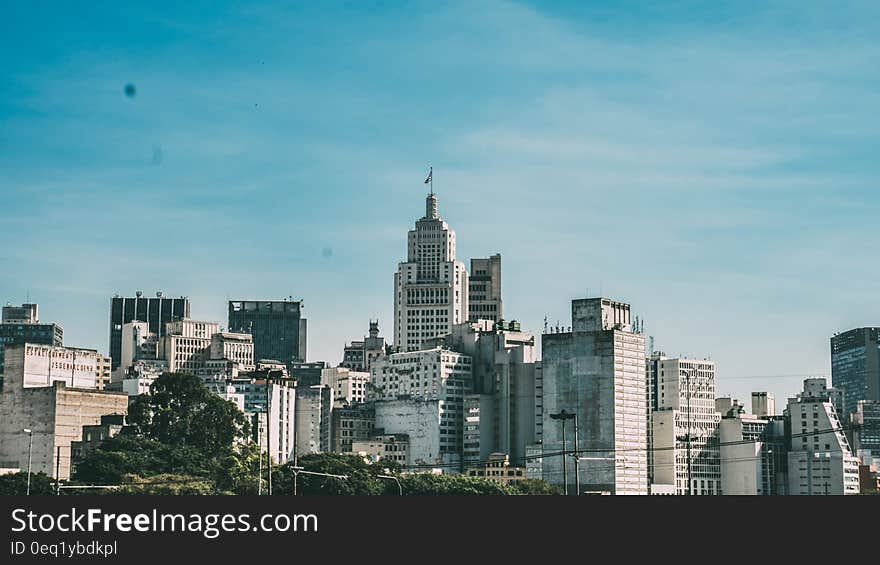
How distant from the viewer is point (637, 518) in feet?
200

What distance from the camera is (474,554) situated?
60.2 metres

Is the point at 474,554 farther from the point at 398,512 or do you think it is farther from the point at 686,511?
the point at 686,511

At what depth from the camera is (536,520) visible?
2414 inches

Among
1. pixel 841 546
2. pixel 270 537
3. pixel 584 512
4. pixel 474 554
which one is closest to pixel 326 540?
pixel 270 537

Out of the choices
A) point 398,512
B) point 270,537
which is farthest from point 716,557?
point 270,537

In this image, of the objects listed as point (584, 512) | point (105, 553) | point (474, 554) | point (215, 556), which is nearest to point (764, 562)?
point (584, 512)

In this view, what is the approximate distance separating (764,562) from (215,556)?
847 inches

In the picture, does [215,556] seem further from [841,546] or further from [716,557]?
[841,546]

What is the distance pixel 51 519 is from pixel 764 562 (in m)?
27.8

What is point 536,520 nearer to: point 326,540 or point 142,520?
point 326,540

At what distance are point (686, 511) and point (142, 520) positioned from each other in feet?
70.7

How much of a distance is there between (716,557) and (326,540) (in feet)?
50.6

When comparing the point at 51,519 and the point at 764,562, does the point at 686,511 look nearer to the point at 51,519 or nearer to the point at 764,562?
the point at 764,562

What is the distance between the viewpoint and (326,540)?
59.2 meters
